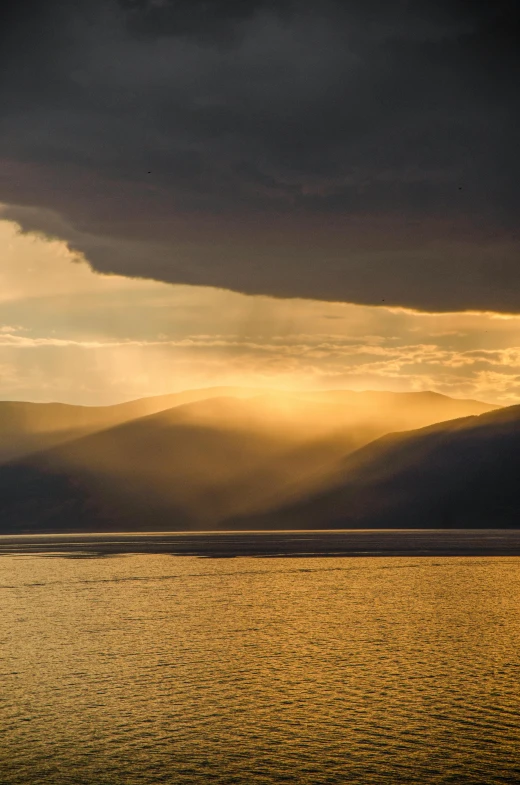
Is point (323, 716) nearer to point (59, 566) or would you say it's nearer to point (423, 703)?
point (423, 703)

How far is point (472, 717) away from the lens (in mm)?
37844

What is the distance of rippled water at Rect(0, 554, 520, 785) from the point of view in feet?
105

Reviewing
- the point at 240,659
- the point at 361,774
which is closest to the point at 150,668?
the point at 240,659

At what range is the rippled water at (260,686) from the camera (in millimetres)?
31859

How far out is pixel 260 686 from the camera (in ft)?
146

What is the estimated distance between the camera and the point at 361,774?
30.5 m

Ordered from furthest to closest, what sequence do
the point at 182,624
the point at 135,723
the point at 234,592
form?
1. the point at 234,592
2. the point at 182,624
3. the point at 135,723

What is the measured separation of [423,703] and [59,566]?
97547mm

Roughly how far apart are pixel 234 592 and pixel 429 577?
26.4 meters

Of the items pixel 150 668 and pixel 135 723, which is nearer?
pixel 135 723

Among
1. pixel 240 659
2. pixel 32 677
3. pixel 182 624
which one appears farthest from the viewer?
pixel 182 624

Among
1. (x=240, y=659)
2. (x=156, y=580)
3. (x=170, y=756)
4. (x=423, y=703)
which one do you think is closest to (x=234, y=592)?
(x=156, y=580)

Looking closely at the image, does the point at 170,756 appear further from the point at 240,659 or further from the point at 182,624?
the point at 182,624

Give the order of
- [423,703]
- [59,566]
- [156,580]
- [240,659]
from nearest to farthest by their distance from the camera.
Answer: [423,703] < [240,659] < [156,580] < [59,566]
